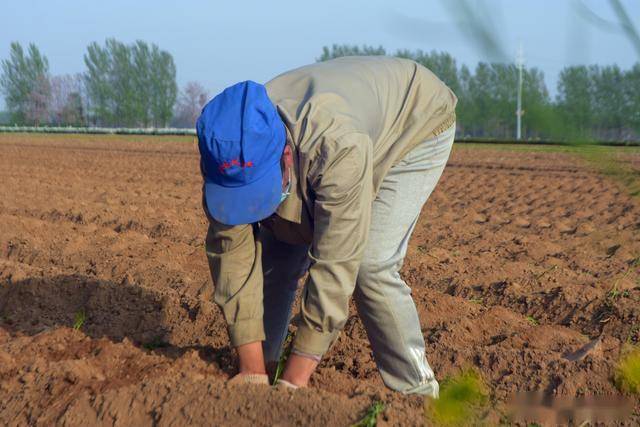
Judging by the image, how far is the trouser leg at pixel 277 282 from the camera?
3.15m

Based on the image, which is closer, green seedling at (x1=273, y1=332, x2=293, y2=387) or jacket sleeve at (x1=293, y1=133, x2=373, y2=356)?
jacket sleeve at (x1=293, y1=133, x2=373, y2=356)

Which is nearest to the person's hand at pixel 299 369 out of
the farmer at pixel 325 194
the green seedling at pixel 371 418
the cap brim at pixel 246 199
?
the farmer at pixel 325 194

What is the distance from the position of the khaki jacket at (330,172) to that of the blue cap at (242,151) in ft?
0.36

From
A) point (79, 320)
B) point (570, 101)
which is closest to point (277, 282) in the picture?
point (79, 320)

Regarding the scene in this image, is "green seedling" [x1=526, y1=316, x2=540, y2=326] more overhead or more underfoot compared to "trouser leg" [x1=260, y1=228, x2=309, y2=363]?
more underfoot

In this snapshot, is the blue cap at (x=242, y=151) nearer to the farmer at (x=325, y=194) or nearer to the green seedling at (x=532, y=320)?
the farmer at (x=325, y=194)

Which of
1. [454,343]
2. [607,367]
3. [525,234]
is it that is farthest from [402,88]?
[525,234]

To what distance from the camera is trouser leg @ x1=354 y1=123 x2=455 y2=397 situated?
2758 millimetres

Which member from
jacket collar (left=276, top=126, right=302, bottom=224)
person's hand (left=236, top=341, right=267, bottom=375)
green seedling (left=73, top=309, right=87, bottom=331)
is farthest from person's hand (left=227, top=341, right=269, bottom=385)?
green seedling (left=73, top=309, right=87, bottom=331)

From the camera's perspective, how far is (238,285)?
281 centimetres

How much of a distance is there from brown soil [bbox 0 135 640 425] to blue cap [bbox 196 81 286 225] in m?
0.58

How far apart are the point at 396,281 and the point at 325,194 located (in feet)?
1.71

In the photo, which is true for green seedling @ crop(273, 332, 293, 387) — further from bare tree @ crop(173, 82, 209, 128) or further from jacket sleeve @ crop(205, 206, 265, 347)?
bare tree @ crop(173, 82, 209, 128)

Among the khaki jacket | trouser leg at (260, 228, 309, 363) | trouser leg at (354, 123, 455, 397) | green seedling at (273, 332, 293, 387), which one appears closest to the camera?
the khaki jacket
